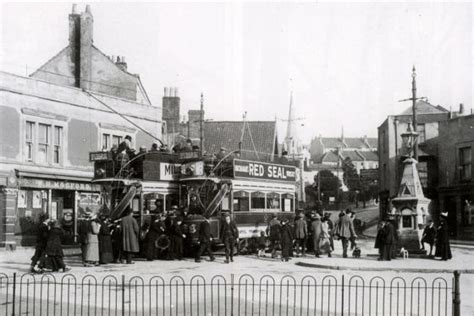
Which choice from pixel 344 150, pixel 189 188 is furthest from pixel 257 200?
pixel 344 150

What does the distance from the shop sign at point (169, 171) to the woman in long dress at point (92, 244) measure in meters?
3.34

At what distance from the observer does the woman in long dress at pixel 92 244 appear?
1728 centimetres

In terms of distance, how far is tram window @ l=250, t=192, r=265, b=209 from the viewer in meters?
21.4

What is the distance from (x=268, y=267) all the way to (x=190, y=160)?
5356 millimetres

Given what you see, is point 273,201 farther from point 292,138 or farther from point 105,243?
point 292,138

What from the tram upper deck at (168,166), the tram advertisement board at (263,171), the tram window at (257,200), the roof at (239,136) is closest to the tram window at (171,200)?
the tram upper deck at (168,166)

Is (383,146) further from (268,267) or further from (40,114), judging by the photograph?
(268,267)

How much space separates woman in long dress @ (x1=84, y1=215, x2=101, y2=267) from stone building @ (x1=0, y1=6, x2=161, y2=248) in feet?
19.0

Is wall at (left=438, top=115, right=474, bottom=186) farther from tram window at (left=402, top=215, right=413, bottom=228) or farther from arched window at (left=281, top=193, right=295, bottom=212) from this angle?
tram window at (left=402, top=215, right=413, bottom=228)

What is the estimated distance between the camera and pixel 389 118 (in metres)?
44.7

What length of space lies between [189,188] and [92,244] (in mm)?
4300

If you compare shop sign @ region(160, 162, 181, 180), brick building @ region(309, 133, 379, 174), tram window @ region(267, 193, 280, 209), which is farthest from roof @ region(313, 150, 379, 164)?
shop sign @ region(160, 162, 181, 180)

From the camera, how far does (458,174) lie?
35.8 m

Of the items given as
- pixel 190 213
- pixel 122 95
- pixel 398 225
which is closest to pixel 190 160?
A: pixel 190 213
